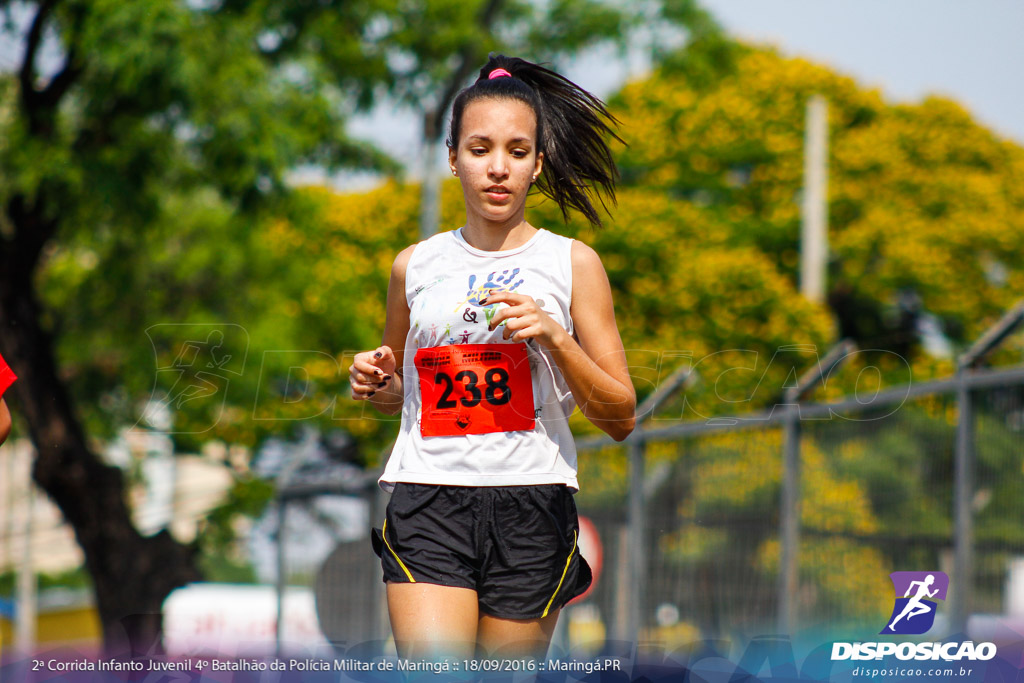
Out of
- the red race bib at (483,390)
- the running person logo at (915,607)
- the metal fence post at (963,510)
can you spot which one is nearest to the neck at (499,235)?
the red race bib at (483,390)

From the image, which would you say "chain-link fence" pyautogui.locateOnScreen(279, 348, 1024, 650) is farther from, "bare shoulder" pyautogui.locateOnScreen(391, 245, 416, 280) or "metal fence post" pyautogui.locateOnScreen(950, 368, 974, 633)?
"bare shoulder" pyautogui.locateOnScreen(391, 245, 416, 280)

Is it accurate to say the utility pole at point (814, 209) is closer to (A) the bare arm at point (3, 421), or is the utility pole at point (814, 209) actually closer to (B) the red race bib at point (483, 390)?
(B) the red race bib at point (483, 390)

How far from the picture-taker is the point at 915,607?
3.62 meters

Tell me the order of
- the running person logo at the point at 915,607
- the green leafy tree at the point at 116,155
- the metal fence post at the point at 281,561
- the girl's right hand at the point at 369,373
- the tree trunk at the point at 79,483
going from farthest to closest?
the tree trunk at the point at 79,483
the metal fence post at the point at 281,561
the green leafy tree at the point at 116,155
the running person logo at the point at 915,607
the girl's right hand at the point at 369,373

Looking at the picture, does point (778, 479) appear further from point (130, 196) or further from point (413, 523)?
point (130, 196)

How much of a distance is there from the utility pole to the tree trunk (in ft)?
49.9

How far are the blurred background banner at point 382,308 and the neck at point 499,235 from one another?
31.0 inches

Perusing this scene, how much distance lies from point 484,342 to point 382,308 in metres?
16.8

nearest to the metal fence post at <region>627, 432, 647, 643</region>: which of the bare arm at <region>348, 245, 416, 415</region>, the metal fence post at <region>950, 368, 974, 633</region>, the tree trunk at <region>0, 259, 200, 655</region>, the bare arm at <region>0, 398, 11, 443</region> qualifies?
the metal fence post at <region>950, 368, 974, 633</region>

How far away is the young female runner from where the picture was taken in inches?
104

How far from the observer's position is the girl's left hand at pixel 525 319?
242 cm

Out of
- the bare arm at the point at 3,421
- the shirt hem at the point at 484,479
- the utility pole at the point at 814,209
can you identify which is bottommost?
the shirt hem at the point at 484,479

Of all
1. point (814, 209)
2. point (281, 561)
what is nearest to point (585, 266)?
point (281, 561)

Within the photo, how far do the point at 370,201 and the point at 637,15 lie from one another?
12244 millimetres
